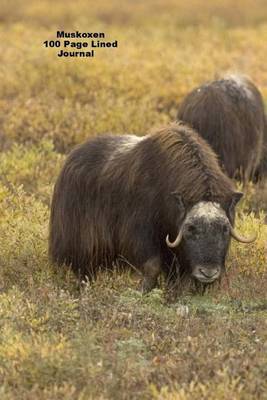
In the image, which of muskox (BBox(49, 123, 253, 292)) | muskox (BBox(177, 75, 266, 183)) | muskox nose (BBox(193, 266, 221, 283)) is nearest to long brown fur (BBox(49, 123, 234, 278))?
muskox (BBox(49, 123, 253, 292))

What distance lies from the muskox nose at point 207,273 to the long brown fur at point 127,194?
0.34 meters

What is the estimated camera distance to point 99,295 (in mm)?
5566

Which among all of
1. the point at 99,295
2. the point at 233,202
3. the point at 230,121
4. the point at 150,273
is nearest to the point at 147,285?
the point at 150,273

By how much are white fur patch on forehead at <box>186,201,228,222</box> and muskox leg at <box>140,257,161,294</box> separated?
0.44 metres

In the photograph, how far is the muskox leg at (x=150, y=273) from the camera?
5637 mm

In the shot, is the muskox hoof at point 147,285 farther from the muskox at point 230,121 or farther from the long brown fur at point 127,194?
the muskox at point 230,121

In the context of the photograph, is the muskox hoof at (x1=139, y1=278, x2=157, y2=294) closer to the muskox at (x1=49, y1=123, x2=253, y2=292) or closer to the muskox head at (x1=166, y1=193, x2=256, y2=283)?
the muskox at (x1=49, y1=123, x2=253, y2=292)

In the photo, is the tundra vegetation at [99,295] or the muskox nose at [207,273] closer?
the tundra vegetation at [99,295]

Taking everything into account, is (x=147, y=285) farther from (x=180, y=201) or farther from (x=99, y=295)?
(x=180, y=201)

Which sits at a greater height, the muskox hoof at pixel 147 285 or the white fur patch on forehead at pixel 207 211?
the white fur patch on forehead at pixel 207 211

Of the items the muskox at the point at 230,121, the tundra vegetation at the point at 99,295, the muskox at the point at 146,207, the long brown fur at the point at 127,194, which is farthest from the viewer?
the muskox at the point at 230,121

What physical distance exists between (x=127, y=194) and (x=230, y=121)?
8.79 ft

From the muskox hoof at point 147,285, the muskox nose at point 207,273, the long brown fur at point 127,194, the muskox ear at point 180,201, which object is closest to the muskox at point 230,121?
the long brown fur at point 127,194

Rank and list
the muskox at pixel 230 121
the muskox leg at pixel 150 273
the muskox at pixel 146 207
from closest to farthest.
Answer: the muskox at pixel 146 207, the muskox leg at pixel 150 273, the muskox at pixel 230 121
